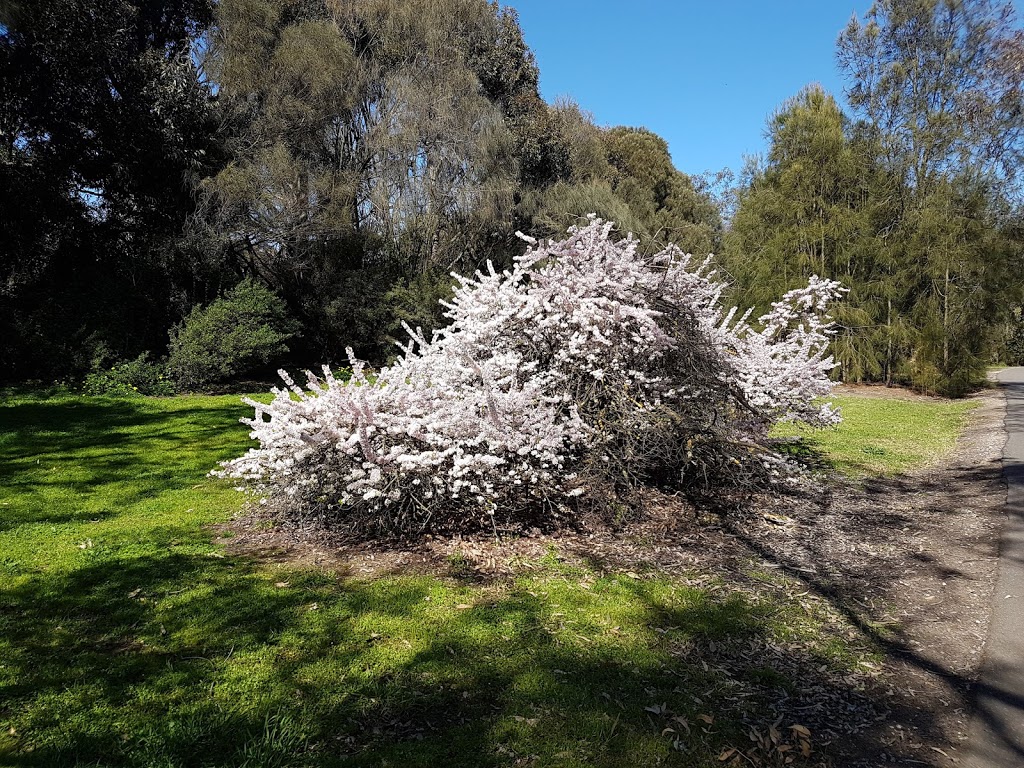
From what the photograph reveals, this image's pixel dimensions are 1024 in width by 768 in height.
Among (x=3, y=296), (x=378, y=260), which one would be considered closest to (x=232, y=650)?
(x=3, y=296)

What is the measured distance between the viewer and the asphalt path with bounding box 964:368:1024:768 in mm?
2539

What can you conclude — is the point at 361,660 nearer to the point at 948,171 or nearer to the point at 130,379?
the point at 130,379

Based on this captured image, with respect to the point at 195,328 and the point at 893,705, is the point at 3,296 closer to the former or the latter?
the point at 195,328

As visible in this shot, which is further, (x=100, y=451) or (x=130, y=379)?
(x=130, y=379)

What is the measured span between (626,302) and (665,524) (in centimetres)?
199

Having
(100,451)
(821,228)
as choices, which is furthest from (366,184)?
(821,228)

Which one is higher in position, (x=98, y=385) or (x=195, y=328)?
(x=195, y=328)

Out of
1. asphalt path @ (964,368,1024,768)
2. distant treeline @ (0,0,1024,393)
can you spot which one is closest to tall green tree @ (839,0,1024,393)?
distant treeline @ (0,0,1024,393)

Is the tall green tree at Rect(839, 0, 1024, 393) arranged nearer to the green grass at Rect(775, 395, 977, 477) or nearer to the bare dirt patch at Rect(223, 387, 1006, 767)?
the green grass at Rect(775, 395, 977, 477)

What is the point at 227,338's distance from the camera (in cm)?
1377

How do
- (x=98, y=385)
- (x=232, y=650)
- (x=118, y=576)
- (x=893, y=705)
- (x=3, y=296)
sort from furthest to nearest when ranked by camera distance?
(x=3, y=296) < (x=98, y=385) < (x=118, y=576) < (x=232, y=650) < (x=893, y=705)

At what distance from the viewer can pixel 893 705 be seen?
9.36ft

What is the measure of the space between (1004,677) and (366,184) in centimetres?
Result: 1741

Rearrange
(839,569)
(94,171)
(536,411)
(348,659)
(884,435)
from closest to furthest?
(348,659) → (839,569) → (536,411) → (884,435) → (94,171)
